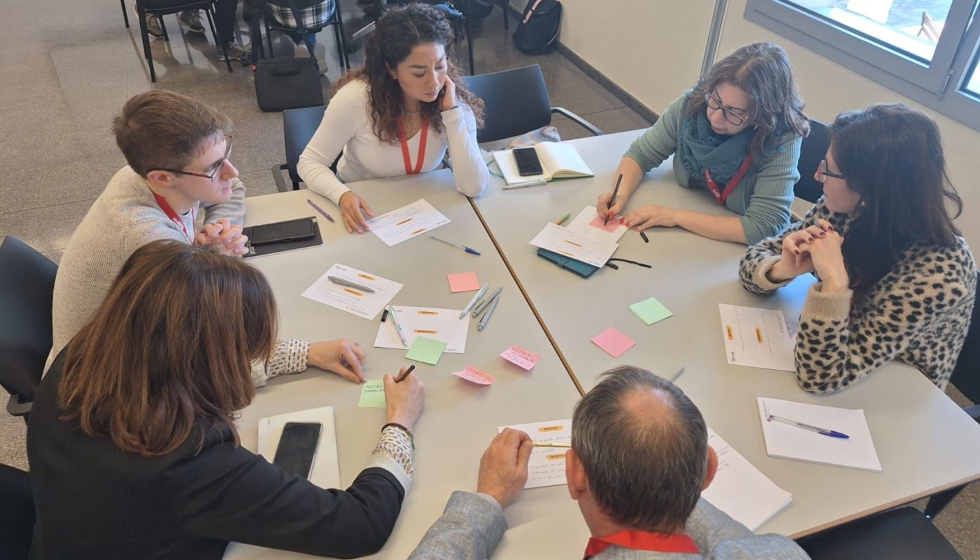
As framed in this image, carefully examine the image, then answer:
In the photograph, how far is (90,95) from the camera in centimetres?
456

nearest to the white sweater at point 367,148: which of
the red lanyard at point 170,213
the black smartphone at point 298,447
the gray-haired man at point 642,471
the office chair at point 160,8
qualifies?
the red lanyard at point 170,213

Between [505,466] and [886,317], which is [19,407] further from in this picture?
[886,317]

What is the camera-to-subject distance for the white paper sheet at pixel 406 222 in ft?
6.47

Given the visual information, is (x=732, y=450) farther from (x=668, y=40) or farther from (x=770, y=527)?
(x=668, y=40)

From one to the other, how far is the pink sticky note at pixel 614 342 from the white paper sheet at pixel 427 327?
348mm

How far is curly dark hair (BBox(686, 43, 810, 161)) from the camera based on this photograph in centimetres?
184

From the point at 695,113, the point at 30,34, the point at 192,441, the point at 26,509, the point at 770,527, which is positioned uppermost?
the point at 695,113

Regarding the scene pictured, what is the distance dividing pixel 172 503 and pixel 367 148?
1.49 meters

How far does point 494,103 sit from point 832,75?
161 centimetres

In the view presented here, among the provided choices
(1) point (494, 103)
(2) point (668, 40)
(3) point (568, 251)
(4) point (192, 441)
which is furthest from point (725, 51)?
(4) point (192, 441)

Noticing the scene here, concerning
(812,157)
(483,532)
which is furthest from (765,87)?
(483,532)

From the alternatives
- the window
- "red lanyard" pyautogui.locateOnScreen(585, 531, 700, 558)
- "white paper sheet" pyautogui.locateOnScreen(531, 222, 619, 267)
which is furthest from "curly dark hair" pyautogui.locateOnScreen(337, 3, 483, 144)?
the window

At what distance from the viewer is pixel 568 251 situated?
6.23ft

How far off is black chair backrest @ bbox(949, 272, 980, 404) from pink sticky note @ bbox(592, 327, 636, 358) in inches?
36.0
